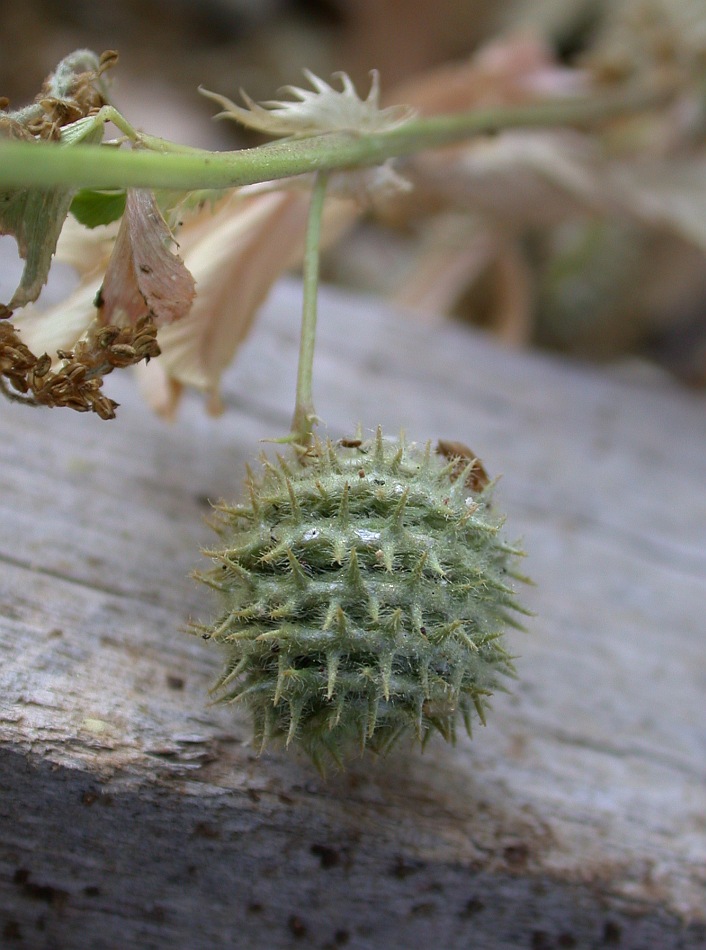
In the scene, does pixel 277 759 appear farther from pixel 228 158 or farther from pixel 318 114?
pixel 318 114

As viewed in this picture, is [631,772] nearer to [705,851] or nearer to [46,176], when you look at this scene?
[705,851]

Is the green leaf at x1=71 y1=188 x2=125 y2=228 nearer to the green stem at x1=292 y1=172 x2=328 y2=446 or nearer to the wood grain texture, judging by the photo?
the green stem at x1=292 y1=172 x2=328 y2=446

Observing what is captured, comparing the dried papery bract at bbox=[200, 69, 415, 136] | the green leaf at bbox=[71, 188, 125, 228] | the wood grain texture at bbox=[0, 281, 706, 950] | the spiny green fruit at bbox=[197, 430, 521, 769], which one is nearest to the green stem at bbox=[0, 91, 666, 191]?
the dried papery bract at bbox=[200, 69, 415, 136]

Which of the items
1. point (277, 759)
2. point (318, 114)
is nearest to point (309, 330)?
point (318, 114)

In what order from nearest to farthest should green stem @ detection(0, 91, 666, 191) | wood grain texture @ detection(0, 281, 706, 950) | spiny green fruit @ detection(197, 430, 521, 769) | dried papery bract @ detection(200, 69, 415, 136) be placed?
green stem @ detection(0, 91, 666, 191)
spiny green fruit @ detection(197, 430, 521, 769)
wood grain texture @ detection(0, 281, 706, 950)
dried papery bract @ detection(200, 69, 415, 136)

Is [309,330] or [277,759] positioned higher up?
[309,330]
